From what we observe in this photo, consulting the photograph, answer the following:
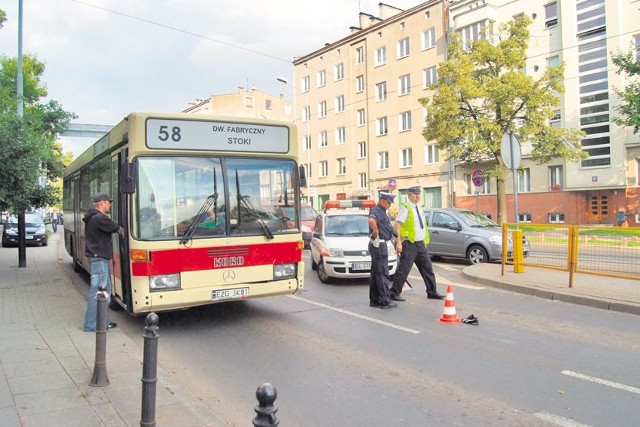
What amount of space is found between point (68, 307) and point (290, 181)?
4.36 meters

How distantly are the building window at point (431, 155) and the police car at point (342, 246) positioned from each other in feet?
83.0

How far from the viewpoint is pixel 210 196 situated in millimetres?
6969

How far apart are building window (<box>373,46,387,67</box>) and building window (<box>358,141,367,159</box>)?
643cm

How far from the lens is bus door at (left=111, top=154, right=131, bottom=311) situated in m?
7.00

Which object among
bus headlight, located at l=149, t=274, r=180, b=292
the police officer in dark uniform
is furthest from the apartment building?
bus headlight, located at l=149, t=274, r=180, b=292

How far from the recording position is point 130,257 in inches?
261

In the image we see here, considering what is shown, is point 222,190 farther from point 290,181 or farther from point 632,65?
point 632,65

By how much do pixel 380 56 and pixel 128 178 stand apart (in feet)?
124

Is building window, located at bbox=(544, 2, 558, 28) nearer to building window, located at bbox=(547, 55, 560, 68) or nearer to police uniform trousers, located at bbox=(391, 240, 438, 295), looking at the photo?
building window, located at bbox=(547, 55, 560, 68)

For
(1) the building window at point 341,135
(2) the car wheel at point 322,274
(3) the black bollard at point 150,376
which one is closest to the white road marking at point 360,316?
(2) the car wheel at point 322,274

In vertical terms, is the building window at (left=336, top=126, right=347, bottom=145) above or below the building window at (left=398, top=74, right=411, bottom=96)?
below

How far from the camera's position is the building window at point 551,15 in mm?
30000

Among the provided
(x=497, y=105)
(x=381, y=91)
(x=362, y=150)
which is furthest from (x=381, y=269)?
(x=362, y=150)

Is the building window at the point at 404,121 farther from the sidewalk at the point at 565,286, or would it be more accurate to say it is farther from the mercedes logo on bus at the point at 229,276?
the mercedes logo on bus at the point at 229,276
